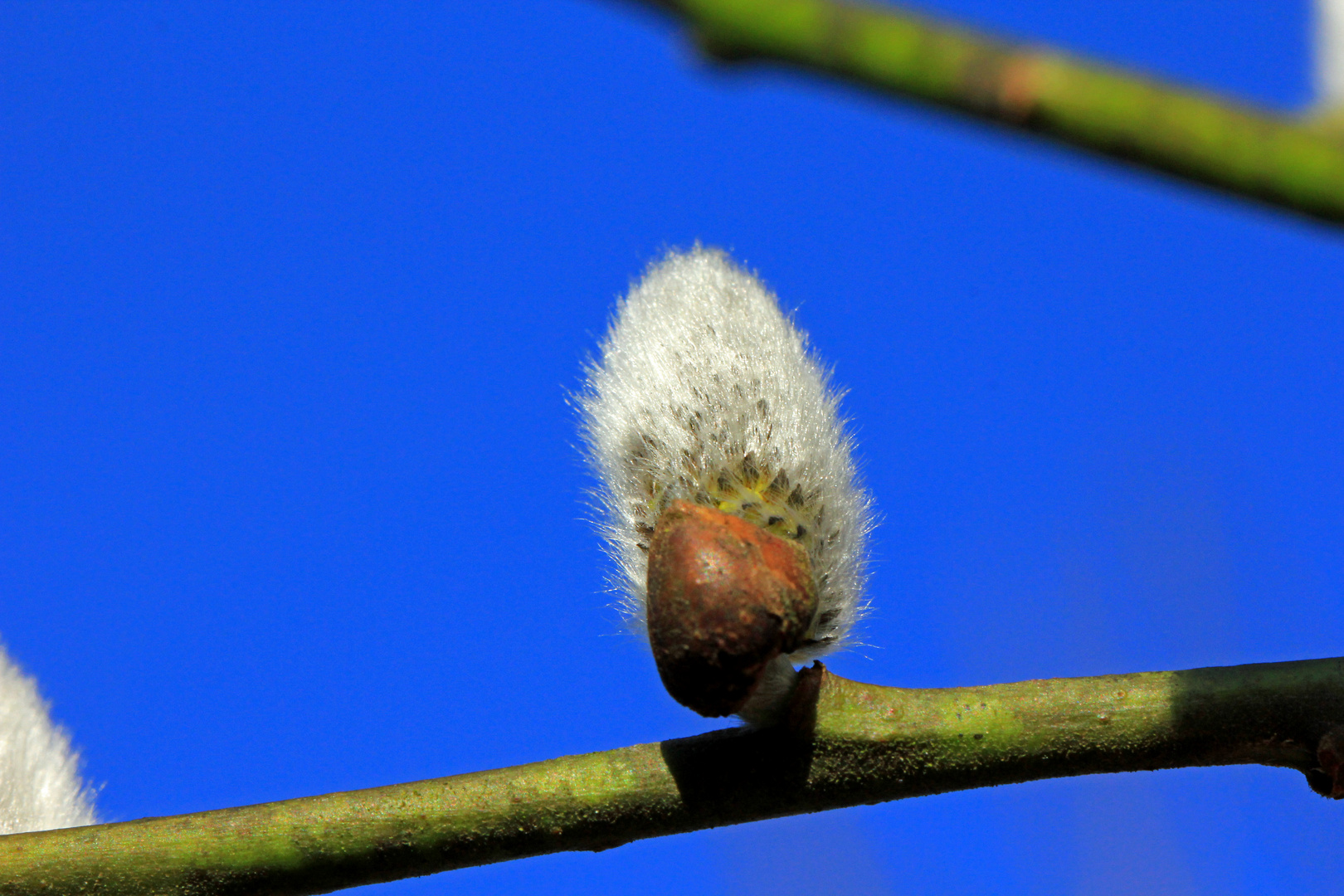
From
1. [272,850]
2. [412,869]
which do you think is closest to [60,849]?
[272,850]

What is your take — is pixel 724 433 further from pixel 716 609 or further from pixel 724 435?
pixel 716 609

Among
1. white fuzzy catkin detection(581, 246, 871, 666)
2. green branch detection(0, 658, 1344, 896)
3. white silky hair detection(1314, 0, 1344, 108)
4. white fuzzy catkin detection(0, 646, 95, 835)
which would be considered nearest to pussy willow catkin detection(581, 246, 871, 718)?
white fuzzy catkin detection(581, 246, 871, 666)

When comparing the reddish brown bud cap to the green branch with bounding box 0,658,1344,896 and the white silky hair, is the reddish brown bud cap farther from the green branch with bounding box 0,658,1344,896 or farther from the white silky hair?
the white silky hair

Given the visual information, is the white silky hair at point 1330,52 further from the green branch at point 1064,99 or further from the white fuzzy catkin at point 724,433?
the white fuzzy catkin at point 724,433

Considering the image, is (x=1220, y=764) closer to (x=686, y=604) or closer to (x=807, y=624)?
(x=807, y=624)

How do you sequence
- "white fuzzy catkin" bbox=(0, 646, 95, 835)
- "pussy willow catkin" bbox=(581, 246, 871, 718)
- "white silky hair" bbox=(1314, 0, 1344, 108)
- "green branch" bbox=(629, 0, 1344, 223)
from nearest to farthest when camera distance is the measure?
"green branch" bbox=(629, 0, 1344, 223) < "white silky hair" bbox=(1314, 0, 1344, 108) < "pussy willow catkin" bbox=(581, 246, 871, 718) < "white fuzzy catkin" bbox=(0, 646, 95, 835)

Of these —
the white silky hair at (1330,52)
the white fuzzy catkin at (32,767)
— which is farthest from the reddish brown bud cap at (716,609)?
the white fuzzy catkin at (32,767)

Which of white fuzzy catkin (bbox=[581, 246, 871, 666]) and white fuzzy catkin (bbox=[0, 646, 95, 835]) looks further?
white fuzzy catkin (bbox=[0, 646, 95, 835])

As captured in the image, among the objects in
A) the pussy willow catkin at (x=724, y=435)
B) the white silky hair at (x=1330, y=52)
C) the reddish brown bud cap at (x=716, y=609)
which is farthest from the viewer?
the pussy willow catkin at (x=724, y=435)
